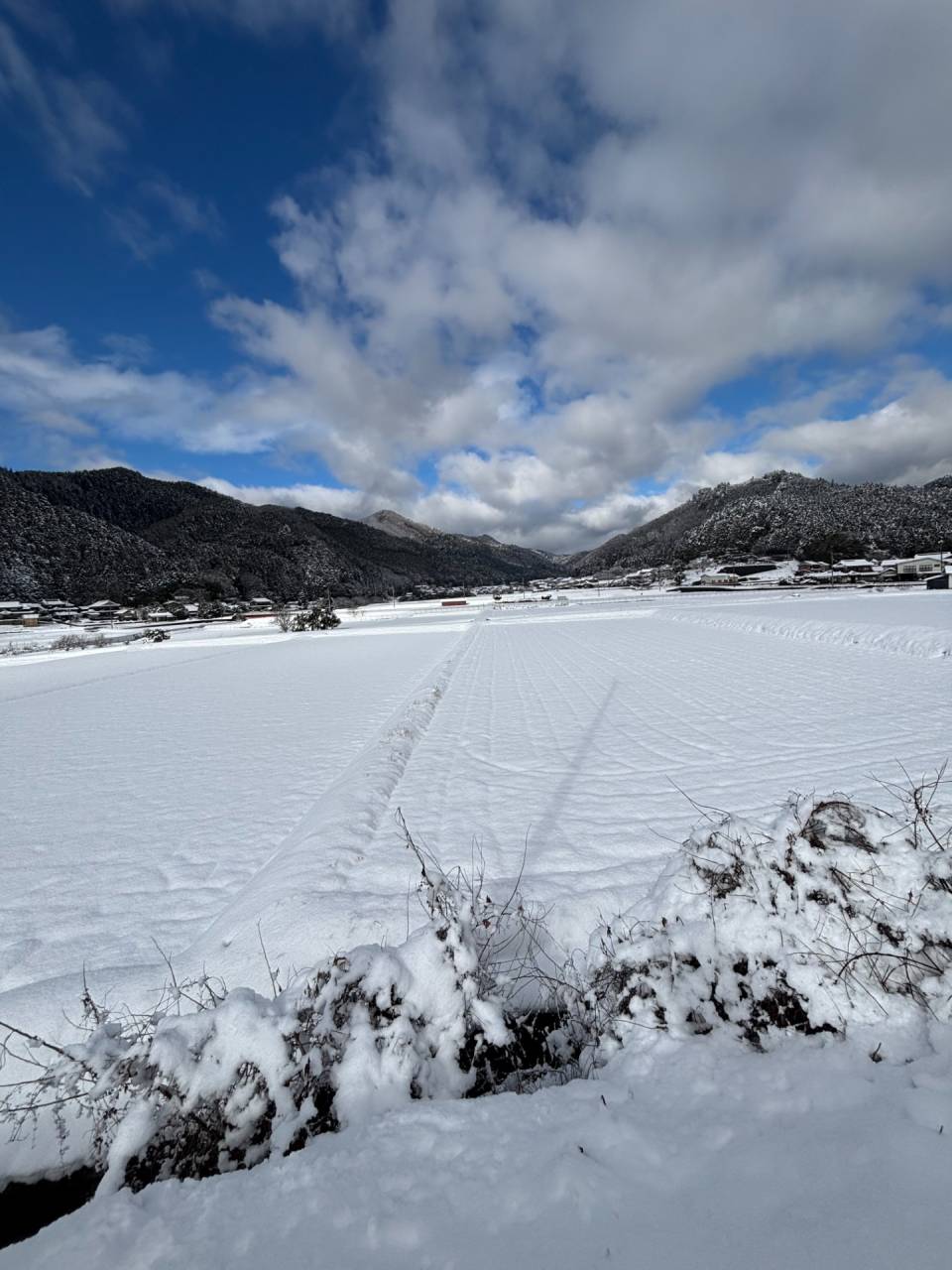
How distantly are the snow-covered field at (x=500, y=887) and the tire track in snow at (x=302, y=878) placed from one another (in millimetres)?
24

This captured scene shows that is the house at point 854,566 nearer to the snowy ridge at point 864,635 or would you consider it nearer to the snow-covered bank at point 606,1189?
the snowy ridge at point 864,635

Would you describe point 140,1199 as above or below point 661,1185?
below

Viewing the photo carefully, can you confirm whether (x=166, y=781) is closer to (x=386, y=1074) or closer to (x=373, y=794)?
(x=373, y=794)

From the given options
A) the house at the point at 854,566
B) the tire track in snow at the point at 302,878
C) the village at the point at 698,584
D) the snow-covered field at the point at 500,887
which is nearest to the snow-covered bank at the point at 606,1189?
the snow-covered field at the point at 500,887

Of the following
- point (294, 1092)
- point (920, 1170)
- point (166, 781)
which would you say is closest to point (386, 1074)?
point (294, 1092)

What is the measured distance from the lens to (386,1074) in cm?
234

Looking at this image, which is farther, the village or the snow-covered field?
the village

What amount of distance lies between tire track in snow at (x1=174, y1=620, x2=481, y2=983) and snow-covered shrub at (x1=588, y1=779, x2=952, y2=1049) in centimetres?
199

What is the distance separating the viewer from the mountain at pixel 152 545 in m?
82.8

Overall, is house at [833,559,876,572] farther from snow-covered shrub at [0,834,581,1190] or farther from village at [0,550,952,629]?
snow-covered shrub at [0,834,581,1190]

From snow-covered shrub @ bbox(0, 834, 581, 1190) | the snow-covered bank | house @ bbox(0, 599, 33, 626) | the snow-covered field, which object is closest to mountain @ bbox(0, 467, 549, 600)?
house @ bbox(0, 599, 33, 626)

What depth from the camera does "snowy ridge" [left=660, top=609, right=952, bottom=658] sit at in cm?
1278

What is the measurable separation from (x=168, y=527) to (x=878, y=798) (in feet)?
439

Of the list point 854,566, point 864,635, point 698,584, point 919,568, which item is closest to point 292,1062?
point 864,635
